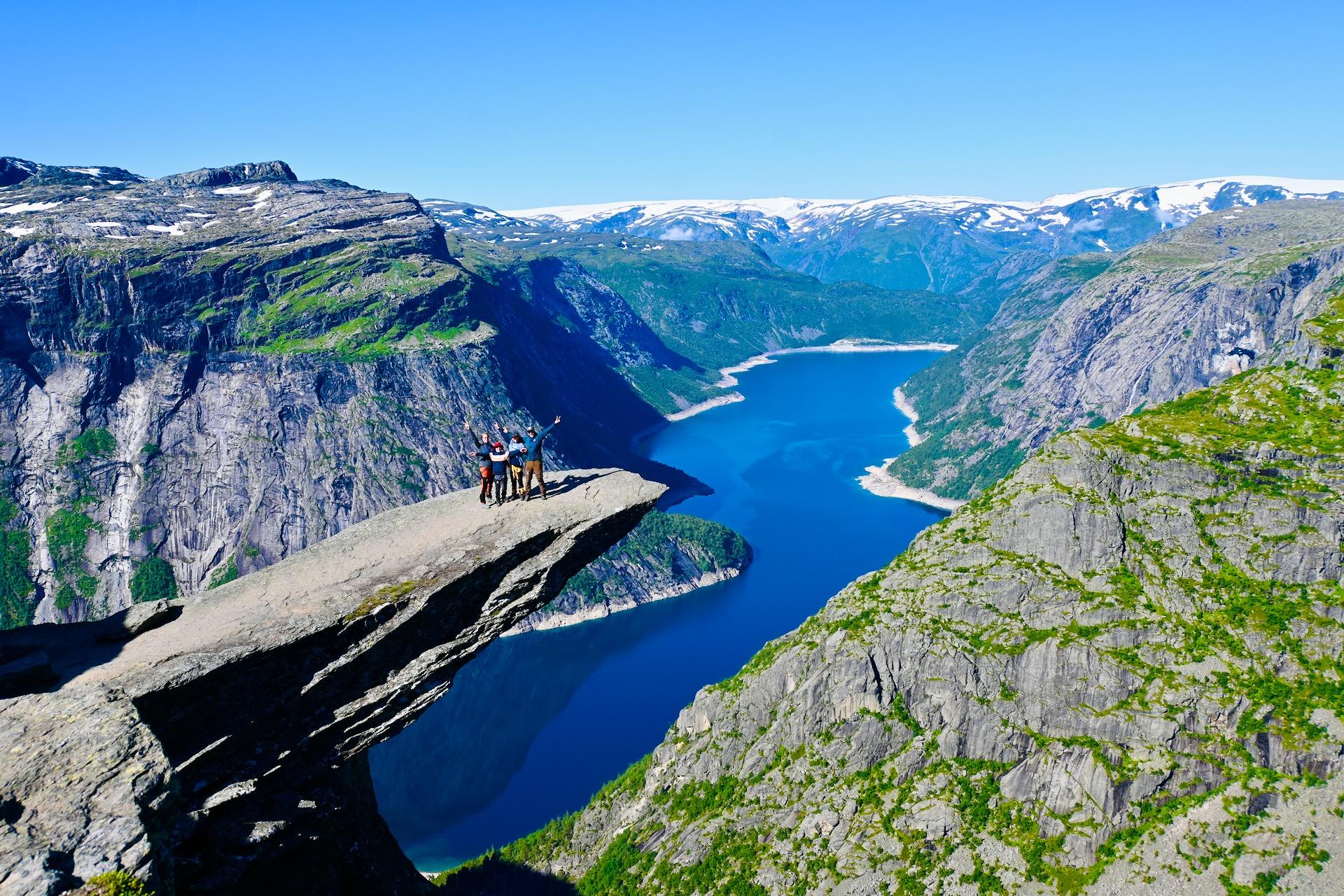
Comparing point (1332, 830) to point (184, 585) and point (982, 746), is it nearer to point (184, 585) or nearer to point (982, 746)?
point (982, 746)

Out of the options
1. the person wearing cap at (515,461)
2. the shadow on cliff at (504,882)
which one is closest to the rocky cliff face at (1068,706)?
the shadow on cliff at (504,882)

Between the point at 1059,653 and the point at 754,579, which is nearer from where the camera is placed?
the point at 1059,653

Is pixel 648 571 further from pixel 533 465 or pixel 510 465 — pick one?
pixel 533 465

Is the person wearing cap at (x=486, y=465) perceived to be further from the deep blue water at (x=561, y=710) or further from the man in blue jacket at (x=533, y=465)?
the deep blue water at (x=561, y=710)

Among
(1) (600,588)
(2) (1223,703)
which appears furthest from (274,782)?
(1) (600,588)

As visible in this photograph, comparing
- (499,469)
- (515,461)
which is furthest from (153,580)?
(515,461)

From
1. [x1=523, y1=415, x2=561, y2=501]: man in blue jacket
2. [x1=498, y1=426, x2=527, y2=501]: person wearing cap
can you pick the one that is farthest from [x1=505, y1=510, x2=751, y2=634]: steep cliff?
[x1=523, y1=415, x2=561, y2=501]: man in blue jacket
